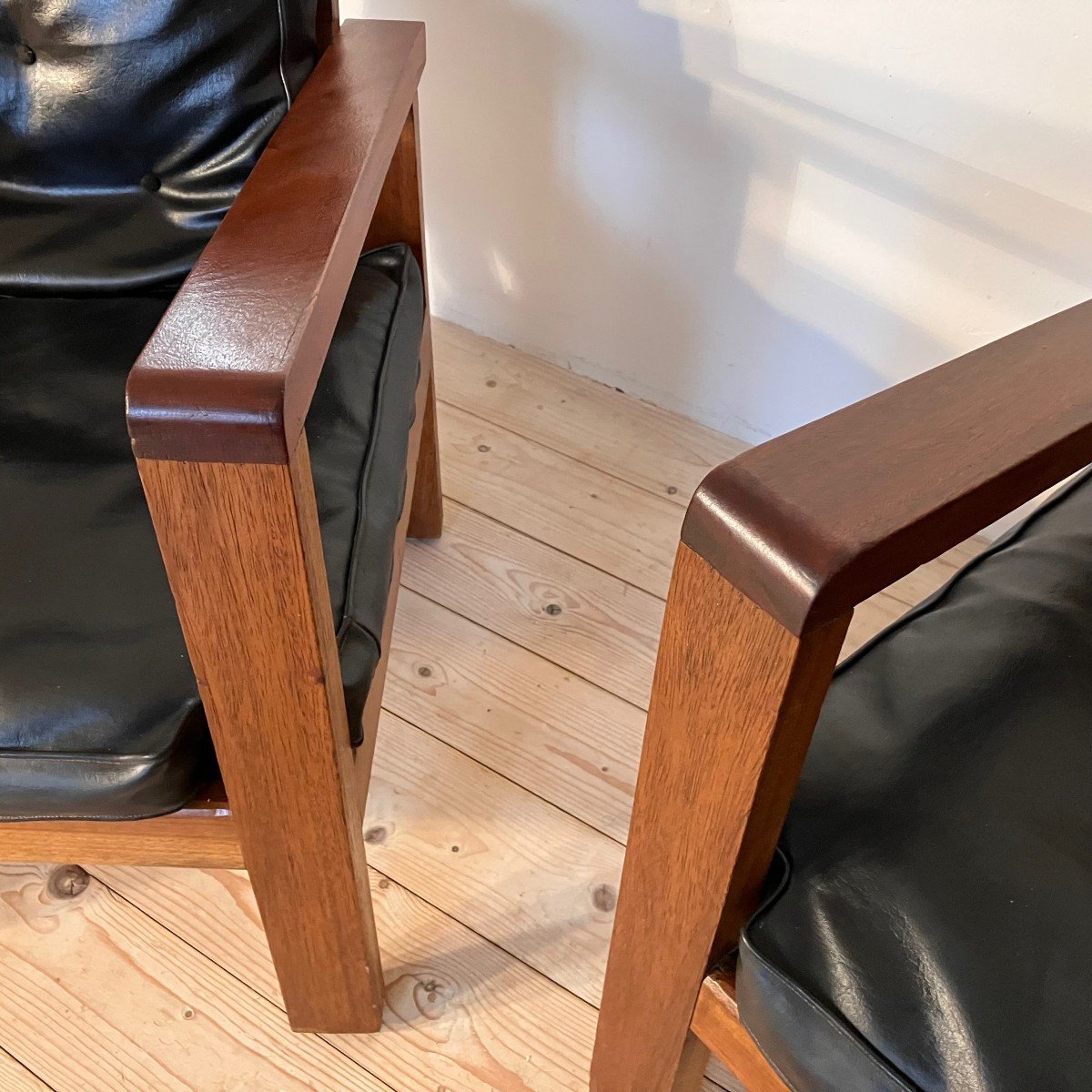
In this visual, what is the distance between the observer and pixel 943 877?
55cm

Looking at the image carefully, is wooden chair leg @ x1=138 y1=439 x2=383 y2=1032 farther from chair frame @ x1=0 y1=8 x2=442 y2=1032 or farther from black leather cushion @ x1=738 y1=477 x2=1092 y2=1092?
black leather cushion @ x1=738 y1=477 x2=1092 y2=1092

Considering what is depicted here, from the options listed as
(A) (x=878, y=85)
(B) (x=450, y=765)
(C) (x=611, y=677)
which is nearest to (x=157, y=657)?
(B) (x=450, y=765)

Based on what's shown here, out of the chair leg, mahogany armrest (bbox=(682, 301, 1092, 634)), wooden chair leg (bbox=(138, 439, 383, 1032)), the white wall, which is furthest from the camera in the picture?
the chair leg

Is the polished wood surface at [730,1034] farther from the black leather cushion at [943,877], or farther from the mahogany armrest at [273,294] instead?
the mahogany armrest at [273,294]

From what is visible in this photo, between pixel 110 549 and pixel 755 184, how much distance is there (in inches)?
36.5

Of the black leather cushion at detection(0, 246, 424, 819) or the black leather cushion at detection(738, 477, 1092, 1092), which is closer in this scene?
the black leather cushion at detection(738, 477, 1092, 1092)

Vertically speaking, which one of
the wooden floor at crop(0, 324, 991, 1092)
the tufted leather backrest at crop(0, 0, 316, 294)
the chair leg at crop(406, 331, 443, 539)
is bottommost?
the wooden floor at crop(0, 324, 991, 1092)

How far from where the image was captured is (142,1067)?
2.97 feet

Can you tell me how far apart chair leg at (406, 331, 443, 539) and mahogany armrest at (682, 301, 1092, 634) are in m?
0.71

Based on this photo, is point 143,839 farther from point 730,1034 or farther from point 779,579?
point 779,579

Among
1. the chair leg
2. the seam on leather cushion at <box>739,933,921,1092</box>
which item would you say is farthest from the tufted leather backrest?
the seam on leather cushion at <box>739,933,921,1092</box>

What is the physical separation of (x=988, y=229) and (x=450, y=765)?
33.3 inches

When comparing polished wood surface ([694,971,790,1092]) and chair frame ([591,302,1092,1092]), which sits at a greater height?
chair frame ([591,302,1092,1092])

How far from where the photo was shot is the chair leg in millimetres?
1196
